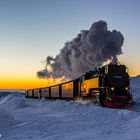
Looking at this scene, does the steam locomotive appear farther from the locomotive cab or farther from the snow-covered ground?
the snow-covered ground

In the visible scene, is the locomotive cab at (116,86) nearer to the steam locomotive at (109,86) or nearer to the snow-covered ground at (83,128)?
the steam locomotive at (109,86)

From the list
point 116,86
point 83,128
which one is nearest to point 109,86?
point 116,86

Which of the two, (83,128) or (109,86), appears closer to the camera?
(83,128)

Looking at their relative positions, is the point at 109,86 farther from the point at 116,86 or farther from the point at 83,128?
the point at 83,128

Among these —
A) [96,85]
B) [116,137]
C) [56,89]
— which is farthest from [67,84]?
[116,137]

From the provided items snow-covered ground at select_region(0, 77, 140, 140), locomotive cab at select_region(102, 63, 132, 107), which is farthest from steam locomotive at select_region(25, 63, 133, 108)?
snow-covered ground at select_region(0, 77, 140, 140)

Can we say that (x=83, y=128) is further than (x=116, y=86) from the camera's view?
No

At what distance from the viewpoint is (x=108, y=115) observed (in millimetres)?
19391

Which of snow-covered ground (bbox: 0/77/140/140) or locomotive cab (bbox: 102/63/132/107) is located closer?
snow-covered ground (bbox: 0/77/140/140)

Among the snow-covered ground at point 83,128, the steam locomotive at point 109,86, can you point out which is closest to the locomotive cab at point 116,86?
the steam locomotive at point 109,86

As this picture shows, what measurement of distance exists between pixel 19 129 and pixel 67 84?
2654 centimetres

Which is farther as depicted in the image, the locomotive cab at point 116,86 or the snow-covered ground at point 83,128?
the locomotive cab at point 116,86

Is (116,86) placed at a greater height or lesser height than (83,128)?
greater

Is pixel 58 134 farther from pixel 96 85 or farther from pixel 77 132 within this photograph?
pixel 96 85
